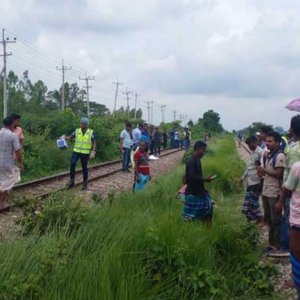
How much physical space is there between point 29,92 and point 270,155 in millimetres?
74458

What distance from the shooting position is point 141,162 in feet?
33.9

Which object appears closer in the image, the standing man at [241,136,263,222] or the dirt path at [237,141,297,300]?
Result: the dirt path at [237,141,297,300]

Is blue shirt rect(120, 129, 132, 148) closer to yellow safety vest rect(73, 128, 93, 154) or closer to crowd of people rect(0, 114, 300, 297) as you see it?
yellow safety vest rect(73, 128, 93, 154)

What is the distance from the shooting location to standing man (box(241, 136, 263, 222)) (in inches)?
341

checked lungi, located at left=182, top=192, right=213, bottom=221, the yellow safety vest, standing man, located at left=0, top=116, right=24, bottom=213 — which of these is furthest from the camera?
the yellow safety vest

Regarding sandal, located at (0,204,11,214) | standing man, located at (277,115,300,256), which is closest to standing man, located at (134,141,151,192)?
sandal, located at (0,204,11,214)

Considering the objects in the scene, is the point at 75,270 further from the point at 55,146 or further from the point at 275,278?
the point at 55,146

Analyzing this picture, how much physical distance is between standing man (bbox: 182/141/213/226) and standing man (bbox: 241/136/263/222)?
1.57 m

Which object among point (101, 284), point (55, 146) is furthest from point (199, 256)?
point (55, 146)

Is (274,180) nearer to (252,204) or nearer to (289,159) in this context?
(289,159)

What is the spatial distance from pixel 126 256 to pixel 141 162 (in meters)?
5.40

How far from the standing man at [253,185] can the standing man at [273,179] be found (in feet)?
3.64

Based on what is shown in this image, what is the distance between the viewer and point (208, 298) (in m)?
5.17

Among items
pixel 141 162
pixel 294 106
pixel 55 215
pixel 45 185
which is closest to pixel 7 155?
pixel 141 162
